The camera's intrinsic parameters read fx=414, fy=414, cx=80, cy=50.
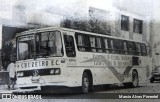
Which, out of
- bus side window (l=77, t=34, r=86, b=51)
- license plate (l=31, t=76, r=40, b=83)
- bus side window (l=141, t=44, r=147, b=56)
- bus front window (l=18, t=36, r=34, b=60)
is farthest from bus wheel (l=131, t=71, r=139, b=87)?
bus front window (l=18, t=36, r=34, b=60)

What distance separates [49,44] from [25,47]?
353mm

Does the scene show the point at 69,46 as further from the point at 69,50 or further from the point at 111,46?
the point at 111,46

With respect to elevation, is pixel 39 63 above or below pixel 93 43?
below

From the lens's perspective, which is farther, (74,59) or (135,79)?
(135,79)

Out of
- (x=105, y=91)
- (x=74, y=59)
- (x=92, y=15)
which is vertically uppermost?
(x=92, y=15)

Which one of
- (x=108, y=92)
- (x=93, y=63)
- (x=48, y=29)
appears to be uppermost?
(x=48, y=29)

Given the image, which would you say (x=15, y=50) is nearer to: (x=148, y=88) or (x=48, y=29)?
(x=48, y=29)

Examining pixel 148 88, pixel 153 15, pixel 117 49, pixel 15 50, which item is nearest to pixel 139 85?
pixel 148 88

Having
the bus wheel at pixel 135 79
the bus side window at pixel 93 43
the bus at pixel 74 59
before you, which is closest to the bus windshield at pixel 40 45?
the bus at pixel 74 59

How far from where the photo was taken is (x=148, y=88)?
Answer: 5.65m

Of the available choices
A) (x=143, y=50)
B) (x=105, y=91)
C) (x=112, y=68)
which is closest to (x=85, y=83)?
(x=105, y=91)

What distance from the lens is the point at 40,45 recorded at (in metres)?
5.65

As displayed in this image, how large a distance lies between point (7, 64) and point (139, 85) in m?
1.86

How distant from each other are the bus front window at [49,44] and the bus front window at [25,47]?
0.09m
